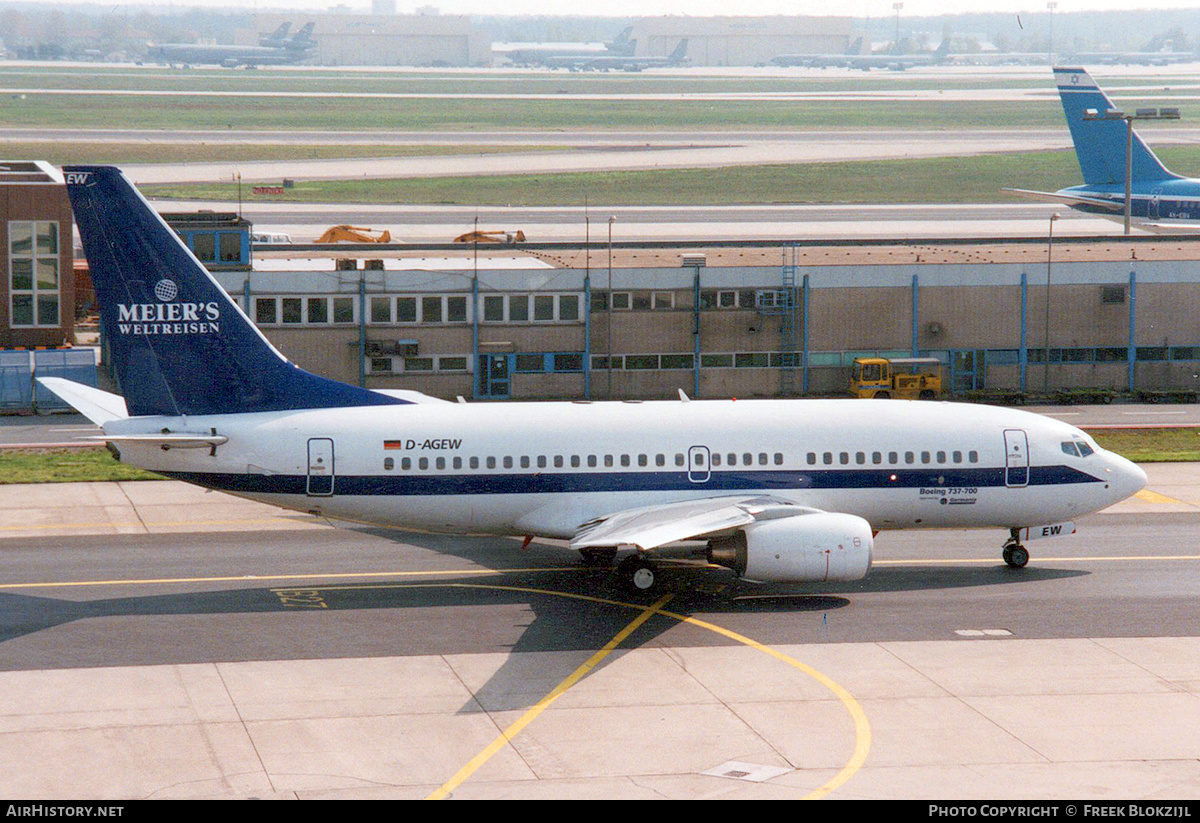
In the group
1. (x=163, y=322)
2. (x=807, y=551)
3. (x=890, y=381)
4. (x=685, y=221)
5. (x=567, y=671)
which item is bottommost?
(x=567, y=671)

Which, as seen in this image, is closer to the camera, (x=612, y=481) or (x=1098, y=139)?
(x=612, y=481)

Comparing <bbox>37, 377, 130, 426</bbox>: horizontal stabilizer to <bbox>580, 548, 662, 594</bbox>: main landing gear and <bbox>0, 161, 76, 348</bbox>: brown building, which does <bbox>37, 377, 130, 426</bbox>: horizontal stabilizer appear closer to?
<bbox>580, 548, 662, 594</bbox>: main landing gear

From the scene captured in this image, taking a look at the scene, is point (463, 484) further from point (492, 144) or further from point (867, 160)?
point (492, 144)

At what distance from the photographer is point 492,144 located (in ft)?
627

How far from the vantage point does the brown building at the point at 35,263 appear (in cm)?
7162

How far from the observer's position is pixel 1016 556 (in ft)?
125

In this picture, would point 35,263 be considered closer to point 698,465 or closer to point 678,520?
point 698,465

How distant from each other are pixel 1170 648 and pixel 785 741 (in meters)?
10.8

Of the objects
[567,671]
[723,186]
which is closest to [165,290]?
[567,671]

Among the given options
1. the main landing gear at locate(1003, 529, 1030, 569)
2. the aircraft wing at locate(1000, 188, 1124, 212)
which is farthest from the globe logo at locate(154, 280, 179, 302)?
the aircraft wing at locate(1000, 188, 1124, 212)

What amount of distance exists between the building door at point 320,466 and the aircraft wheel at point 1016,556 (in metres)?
17.6

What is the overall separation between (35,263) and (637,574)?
48811mm

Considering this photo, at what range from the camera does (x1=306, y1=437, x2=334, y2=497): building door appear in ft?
115

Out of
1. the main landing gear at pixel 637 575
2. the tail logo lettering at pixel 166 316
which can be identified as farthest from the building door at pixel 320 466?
the main landing gear at pixel 637 575
